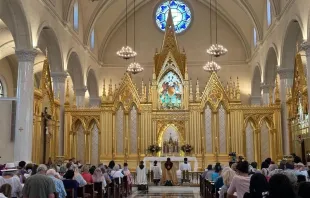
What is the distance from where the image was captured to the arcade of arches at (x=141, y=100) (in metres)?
18.0

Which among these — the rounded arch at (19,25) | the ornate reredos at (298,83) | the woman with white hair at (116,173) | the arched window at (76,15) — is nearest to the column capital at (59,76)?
the arched window at (76,15)

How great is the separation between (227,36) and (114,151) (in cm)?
1460

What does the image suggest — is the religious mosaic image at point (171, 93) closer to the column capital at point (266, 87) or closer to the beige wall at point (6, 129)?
the column capital at point (266, 87)

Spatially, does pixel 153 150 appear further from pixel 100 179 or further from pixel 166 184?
pixel 100 179

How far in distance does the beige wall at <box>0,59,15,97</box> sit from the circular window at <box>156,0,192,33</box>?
1172 centimetres

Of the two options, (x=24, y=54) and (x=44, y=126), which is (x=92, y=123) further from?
(x=24, y=54)

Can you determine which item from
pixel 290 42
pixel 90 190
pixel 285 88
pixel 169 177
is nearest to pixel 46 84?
pixel 169 177

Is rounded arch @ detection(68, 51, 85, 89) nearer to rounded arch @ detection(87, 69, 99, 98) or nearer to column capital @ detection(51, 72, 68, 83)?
column capital @ detection(51, 72, 68, 83)

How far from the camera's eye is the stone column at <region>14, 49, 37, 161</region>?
17.3m

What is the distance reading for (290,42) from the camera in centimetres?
2159

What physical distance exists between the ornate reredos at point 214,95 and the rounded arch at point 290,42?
3455mm

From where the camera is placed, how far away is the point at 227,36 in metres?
33.0

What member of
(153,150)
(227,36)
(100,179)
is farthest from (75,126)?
(227,36)

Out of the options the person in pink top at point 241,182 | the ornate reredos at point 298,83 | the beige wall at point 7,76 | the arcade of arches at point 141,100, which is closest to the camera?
the person in pink top at point 241,182
